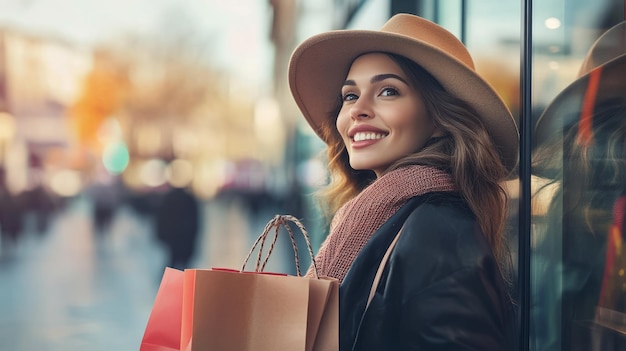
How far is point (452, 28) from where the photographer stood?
330 centimetres

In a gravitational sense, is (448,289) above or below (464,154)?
below

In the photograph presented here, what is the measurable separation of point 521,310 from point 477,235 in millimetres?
1012

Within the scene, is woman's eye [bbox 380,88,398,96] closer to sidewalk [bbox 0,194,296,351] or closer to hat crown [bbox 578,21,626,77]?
hat crown [bbox 578,21,626,77]

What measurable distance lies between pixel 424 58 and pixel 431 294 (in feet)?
1.89

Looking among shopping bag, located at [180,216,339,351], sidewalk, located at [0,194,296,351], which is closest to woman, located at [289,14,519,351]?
shopping bag, located at [180,216,339,351]

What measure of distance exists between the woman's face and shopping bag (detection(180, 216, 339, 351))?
1.59 ft

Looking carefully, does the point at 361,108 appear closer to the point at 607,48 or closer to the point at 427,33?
the point at 427,33

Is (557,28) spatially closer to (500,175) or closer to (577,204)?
(577,204)

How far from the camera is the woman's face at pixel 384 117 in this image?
163 centimetres

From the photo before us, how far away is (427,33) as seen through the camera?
1646 mm

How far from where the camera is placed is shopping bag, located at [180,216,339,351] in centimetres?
125

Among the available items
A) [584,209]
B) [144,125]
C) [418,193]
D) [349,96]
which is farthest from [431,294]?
[144,125]

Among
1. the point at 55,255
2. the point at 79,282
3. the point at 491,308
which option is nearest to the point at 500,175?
the point at 491,308

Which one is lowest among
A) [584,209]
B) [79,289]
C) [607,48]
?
[79,289]
